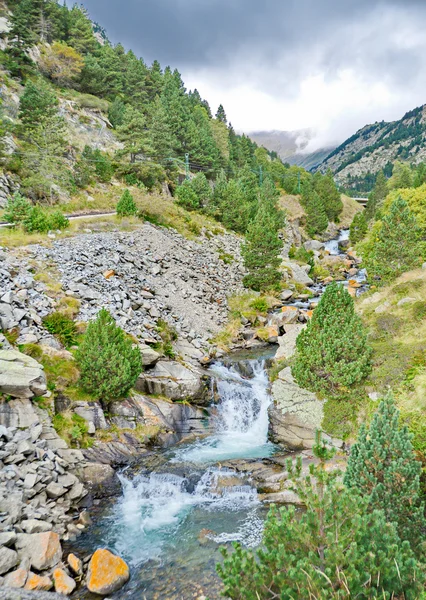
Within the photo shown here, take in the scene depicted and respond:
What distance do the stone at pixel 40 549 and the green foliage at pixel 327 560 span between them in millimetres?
6181

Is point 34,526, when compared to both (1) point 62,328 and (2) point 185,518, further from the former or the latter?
(1) point 62,328

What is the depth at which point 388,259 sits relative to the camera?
25.0 meters

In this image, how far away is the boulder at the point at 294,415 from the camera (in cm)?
1512

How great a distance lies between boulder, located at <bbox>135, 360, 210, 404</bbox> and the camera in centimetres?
1783

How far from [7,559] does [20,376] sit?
6110mm

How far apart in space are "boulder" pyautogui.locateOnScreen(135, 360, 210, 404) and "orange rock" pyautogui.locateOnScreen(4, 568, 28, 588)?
30.9ft

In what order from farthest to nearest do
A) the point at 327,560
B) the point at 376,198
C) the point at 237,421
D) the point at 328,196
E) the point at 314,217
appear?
the point at 328,196, the point at 376,198, the point at 314,217, the point at 237,421, the point at 327,560

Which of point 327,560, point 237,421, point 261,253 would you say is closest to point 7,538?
point 327,560

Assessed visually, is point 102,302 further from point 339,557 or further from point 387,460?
point 339,557

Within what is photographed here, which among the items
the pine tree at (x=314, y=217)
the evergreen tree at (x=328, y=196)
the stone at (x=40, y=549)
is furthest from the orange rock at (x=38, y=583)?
the evergreen tree at (x=328, y=196)

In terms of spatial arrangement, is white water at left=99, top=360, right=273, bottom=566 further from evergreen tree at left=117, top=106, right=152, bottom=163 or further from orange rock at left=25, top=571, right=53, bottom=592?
evergreen tree at left=117, top=106, right=152, bottom=163

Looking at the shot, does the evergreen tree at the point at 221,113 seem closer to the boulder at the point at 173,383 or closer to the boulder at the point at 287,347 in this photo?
the boulder at the point at 287,347

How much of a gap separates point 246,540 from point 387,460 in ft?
16.9

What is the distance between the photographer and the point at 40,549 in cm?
923
